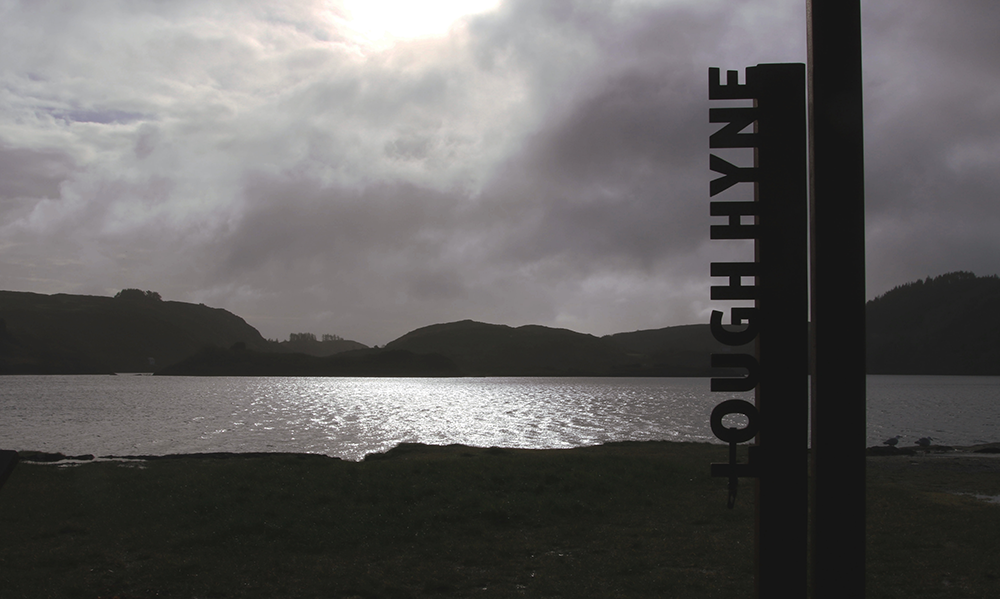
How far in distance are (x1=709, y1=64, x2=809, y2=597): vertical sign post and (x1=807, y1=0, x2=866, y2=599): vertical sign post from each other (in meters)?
0.38

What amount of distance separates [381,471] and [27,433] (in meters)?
61.5

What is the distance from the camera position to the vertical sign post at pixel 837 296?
597 cm

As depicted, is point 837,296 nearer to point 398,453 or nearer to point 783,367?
point 783,367

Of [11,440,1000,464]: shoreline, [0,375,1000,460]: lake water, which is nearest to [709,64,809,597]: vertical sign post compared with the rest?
[11,440,1000,464]: shoreline

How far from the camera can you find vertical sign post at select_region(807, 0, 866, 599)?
5973mm

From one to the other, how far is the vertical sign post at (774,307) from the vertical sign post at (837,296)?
38 centimetres

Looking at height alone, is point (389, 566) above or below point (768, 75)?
below

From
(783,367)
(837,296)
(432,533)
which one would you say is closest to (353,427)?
(432,533)

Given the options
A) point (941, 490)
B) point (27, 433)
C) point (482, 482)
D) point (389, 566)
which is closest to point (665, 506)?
point (482, 482)

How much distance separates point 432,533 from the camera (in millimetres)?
15469

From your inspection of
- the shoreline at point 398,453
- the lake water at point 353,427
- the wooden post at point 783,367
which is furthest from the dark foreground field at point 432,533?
the lake water at point 353,427

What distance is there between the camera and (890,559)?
43.6 ft

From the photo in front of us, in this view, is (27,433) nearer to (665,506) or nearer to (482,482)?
(482,482)

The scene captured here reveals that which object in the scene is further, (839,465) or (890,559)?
(890,559)
